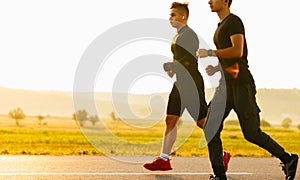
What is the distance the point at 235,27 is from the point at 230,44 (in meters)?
0.19

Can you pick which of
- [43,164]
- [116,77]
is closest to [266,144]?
[116,77]

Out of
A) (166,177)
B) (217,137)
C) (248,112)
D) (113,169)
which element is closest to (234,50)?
(248,112)

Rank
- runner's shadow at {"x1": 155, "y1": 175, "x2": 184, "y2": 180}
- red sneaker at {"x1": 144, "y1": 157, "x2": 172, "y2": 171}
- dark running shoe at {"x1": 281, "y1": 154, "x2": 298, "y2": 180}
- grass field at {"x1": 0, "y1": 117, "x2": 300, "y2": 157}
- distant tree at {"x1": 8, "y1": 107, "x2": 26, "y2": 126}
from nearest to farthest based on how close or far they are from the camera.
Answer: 1. dark running shoe at {"x1": 281, "y1": 154, "x2": 298, "y2": 180}
2. runner's shadow at {"x1": 155, "y1": 175, "x2": 184, "y2": 180}
3. red sneaker at {"x1": 144, "y1": 157, "x2": 172, "y2": 171}
4. grass field at {"x1": 0, "y1": 117, "x2": 300, "y2": 157}
5. distant tree at {"x1": 8, "y1": 107, "x2": 26, "y2": 126}

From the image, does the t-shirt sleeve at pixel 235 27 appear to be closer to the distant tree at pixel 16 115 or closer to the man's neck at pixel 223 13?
the man's neck at pixel 223 13

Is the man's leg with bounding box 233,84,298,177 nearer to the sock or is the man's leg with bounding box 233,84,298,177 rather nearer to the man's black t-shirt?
the man's black t-shirt

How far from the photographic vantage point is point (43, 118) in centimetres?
9088

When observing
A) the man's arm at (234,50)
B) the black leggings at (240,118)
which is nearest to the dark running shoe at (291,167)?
the black leggings at (240,118)

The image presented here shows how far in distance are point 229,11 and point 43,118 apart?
87471 millimetres

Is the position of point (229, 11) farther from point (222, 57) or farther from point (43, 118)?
point (43, 118)

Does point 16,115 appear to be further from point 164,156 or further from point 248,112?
point 248,112

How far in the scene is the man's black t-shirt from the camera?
544 cm

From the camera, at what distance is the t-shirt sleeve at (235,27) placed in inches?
213

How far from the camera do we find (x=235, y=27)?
5.41 meters

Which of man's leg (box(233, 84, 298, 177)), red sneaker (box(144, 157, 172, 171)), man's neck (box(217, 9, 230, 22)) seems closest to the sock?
red sneaker (box(144, 157, 172, 171))
